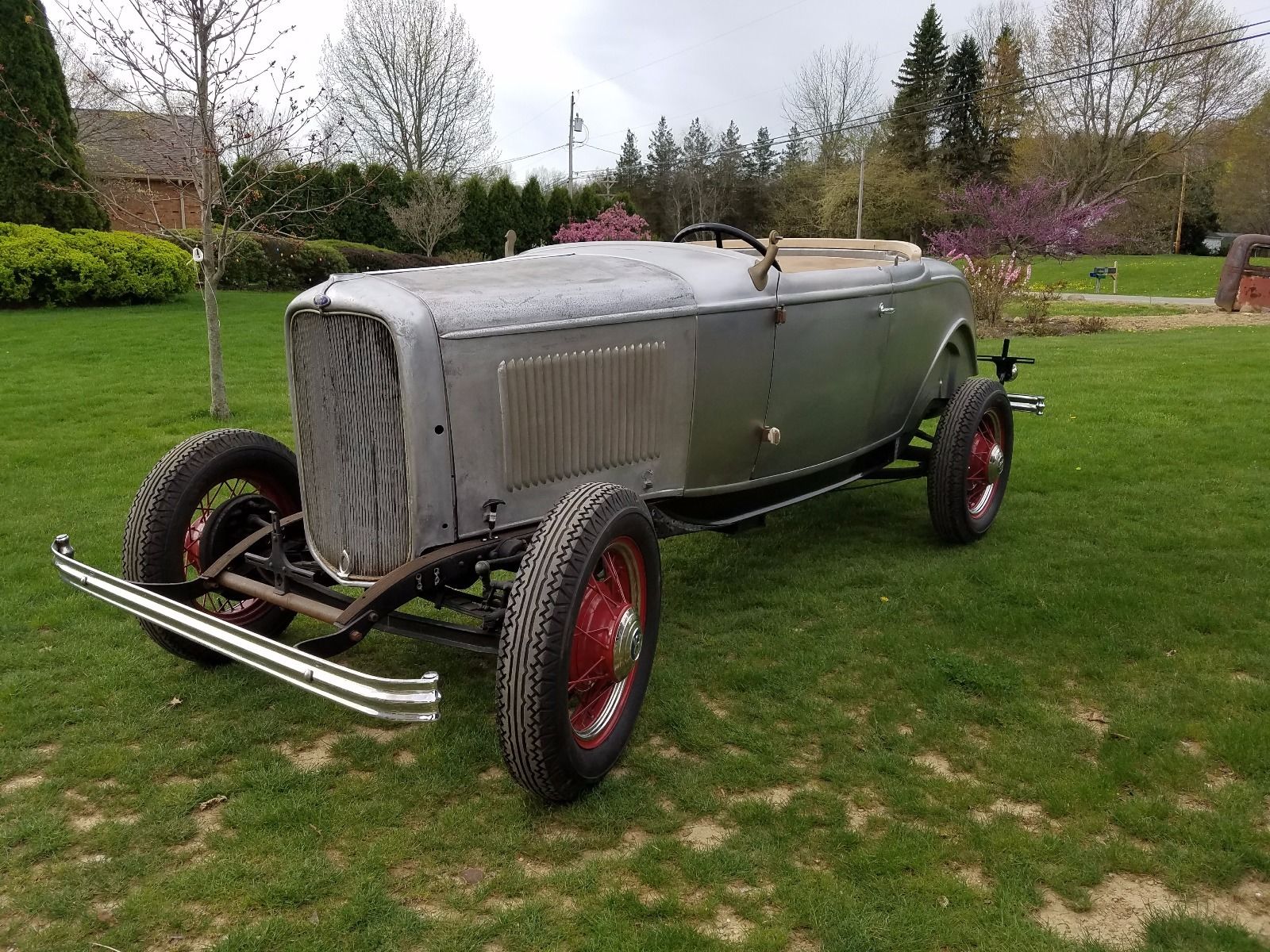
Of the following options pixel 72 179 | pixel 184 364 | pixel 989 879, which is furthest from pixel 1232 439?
pixel 72 179

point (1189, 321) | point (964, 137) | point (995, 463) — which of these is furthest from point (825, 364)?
point (964, 137)

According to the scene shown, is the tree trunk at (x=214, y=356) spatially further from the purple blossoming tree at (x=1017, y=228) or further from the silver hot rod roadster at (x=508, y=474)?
the purple blossoming tree at (x=1017, y=228)

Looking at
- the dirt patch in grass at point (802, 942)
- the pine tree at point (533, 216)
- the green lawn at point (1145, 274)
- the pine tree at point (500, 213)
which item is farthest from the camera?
the green lawn at point (1145, 274)

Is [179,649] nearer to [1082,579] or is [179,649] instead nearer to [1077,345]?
[1082,579]

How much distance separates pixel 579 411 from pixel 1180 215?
1748 inches

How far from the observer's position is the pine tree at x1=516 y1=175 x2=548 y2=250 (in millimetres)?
26344

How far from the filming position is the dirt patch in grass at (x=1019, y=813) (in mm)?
2701

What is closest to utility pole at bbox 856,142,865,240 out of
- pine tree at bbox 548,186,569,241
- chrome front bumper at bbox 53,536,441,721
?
pine tree at bbox 548,186,569,241

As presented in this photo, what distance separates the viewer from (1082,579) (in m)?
4.55

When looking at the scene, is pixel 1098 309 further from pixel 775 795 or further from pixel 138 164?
pixel 138 164

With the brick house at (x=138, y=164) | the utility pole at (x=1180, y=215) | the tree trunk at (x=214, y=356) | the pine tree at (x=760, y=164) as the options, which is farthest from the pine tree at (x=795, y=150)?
the tree trunk at (x=214, y=356)

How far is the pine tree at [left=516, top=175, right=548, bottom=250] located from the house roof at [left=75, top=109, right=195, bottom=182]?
971 centimetres

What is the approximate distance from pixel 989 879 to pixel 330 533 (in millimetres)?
2260

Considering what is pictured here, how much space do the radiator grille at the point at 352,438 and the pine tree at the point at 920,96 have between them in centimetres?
4212
